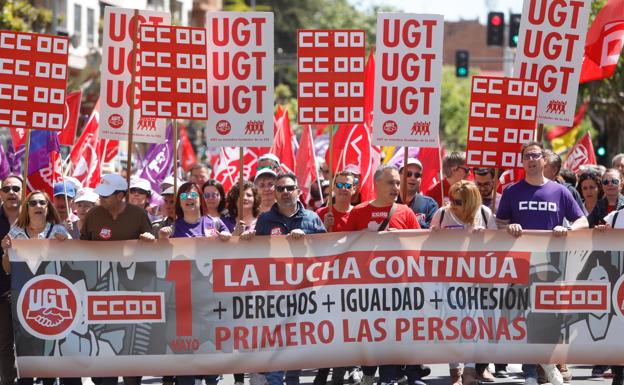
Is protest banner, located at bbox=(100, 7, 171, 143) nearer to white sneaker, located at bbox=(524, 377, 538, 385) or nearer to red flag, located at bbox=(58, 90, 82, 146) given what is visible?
red flag, located at bbox=(58, 90, 82, 146)

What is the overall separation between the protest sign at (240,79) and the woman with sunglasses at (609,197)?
117 inches

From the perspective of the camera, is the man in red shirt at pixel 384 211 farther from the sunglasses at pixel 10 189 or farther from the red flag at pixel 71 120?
the red flag at pixel 71 120

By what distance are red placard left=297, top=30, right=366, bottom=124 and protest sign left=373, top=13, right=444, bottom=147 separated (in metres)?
0.22

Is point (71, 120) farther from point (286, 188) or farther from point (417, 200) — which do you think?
point (286, 188)

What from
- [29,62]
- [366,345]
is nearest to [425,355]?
[366,345]

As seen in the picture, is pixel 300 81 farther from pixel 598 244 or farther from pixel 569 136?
pixel 569 136

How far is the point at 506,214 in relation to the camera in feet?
37.2

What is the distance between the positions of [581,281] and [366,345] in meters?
1.69

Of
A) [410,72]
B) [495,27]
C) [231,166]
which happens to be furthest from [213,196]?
[495,27]

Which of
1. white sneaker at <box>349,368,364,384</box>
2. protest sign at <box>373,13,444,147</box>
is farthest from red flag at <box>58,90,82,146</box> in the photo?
protest sign at <box>373,13,444,147</box>

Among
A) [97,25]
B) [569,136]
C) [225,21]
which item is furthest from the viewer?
[97,25]

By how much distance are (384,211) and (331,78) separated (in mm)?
1493

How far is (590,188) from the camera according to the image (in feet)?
45.3

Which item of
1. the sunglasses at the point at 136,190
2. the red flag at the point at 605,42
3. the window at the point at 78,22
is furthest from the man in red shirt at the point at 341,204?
the window at the point at 78,22
